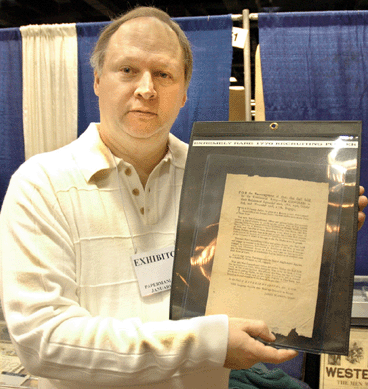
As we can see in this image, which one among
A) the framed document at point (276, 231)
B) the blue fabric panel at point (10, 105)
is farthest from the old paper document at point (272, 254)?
the blue fabric panel at point (10, 105)

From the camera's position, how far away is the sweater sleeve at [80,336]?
2.45 feet

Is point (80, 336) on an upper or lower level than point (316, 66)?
lower

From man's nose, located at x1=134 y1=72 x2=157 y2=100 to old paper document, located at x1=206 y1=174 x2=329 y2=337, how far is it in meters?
0.35

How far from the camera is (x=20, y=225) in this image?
0.85m

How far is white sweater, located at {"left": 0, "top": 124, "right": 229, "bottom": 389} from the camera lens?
2.46 ft

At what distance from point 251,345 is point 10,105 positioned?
2.31 metres

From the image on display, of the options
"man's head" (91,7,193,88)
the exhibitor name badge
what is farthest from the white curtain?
the exhibitor name badge

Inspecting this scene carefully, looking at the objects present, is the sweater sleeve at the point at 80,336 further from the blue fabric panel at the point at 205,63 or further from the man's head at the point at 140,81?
the blue fabric panel at the point at 205,63

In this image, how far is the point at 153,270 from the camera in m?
0.96

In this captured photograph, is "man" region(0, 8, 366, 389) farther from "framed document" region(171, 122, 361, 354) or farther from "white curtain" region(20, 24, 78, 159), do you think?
"white curtain" region(20, 24, 78, 159)

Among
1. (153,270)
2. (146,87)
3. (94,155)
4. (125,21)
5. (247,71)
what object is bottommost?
(153,270)

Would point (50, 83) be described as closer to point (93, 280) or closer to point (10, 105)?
point (10, 105)

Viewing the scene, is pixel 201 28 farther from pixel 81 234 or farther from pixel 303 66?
pixel 81 234

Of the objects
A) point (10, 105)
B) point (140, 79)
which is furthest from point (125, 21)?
point (10, 105)
